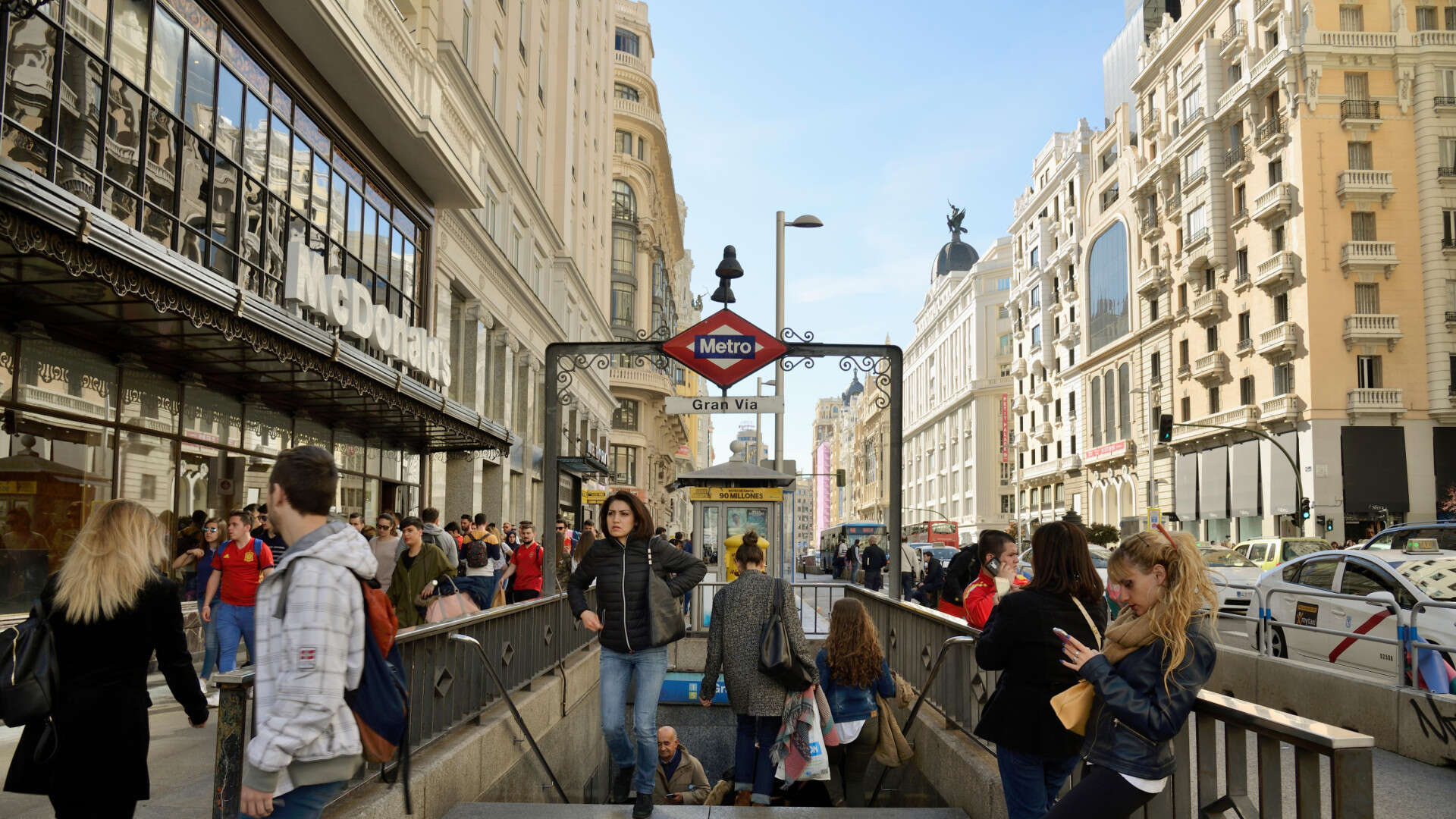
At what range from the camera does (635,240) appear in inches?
2336

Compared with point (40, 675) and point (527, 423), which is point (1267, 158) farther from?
point (40, 675)

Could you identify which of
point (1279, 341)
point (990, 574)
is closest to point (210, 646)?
point (990, 574)

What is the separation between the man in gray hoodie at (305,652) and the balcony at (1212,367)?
55.0 meters

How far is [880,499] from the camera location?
6166 inches

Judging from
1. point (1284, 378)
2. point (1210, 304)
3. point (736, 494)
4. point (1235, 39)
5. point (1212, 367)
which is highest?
point (1235, 39)

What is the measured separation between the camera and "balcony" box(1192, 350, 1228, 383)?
52656 millimetres

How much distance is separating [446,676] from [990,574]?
12.3 ft

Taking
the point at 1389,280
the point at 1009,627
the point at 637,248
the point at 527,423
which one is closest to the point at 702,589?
the point at 1009,627

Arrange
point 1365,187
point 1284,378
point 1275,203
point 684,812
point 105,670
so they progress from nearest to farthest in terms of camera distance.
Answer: point 105,670 < point 684,812 < point 1365,187 < point 1275,203 < point 1284,378

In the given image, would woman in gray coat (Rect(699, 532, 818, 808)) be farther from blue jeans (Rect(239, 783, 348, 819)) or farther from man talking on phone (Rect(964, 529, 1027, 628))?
blue jeans (Rect(239, 783, 348, 819))

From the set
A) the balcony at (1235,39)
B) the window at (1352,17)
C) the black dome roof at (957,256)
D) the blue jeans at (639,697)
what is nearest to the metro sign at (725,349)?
the blue jeans at (639,697)

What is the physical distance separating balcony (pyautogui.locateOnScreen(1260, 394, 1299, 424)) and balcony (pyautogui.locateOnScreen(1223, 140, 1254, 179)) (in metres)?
11.1

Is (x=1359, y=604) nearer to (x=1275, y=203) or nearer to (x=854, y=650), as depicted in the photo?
(x=854, y=650)

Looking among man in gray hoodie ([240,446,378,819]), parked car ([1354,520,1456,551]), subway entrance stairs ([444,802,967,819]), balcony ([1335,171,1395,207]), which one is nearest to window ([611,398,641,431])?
balcony ([1335,171,1395,207])
